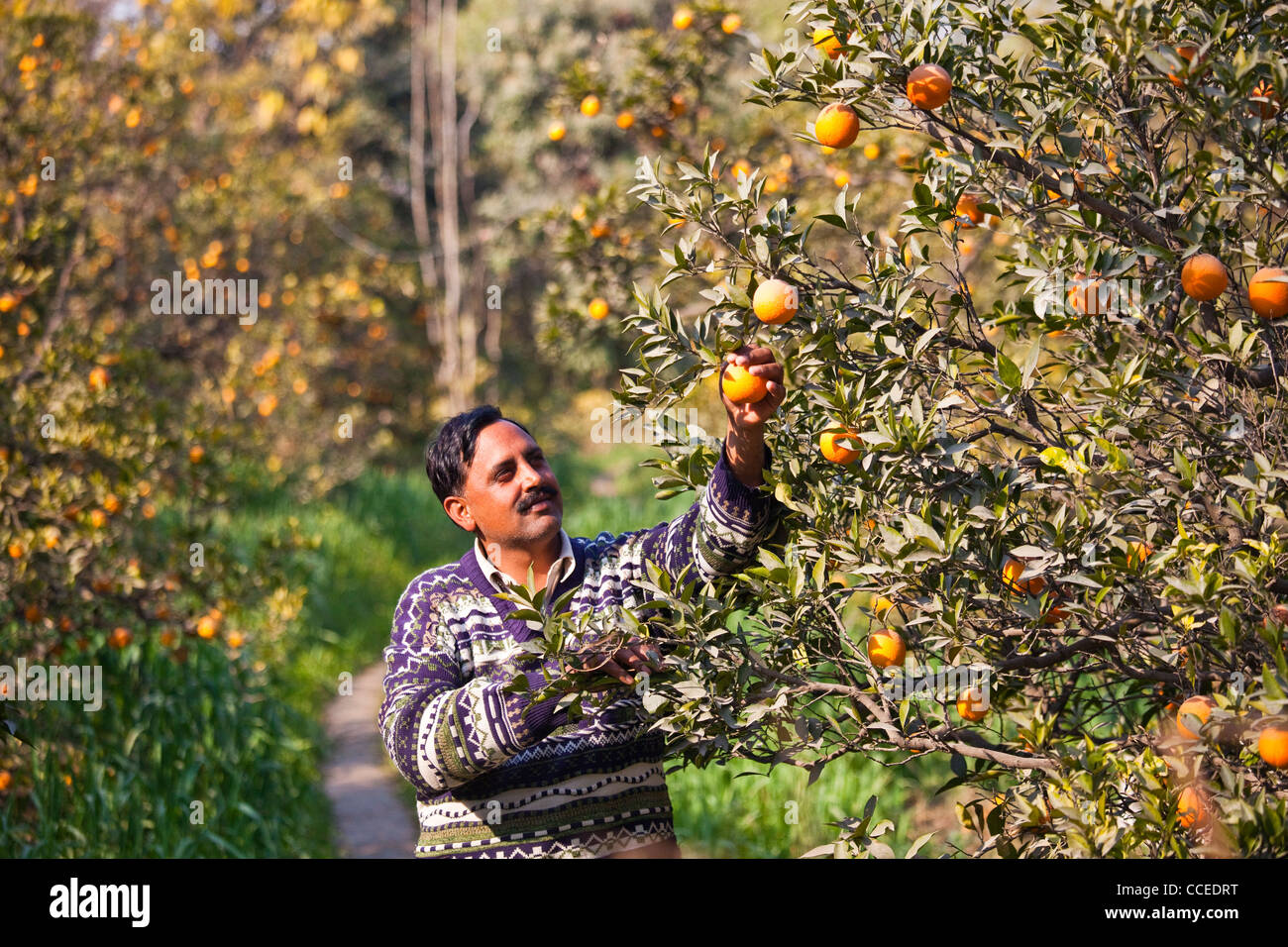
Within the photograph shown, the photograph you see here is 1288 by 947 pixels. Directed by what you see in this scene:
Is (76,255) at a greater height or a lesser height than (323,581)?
greater

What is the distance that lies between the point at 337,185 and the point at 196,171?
191 cm

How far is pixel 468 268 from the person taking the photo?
15773mm

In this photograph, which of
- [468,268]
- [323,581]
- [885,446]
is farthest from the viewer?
[468,268]

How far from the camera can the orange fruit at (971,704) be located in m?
1.84

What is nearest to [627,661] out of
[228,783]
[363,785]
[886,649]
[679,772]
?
[886,649]

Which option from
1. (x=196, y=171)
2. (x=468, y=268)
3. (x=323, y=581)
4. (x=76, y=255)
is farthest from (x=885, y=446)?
(x=468, y=268)

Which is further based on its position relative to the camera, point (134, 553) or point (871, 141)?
point (134, 553)

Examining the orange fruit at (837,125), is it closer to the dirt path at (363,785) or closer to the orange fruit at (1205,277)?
the orange fruit at (1205,277)

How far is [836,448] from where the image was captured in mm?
1819

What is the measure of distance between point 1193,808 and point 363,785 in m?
4.88

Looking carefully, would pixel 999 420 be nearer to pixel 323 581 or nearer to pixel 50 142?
pixel 50 142

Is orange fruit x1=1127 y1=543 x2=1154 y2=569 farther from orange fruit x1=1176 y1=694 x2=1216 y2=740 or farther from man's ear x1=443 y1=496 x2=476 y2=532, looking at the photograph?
man's ear x1=443 y1=496 x2=476 y2=532

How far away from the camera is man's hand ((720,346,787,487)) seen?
178cm

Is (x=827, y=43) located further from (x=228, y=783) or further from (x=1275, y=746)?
(x=228, y=783)
